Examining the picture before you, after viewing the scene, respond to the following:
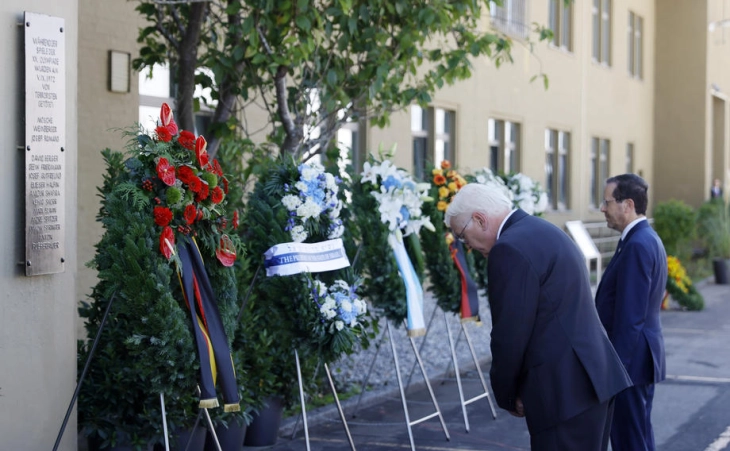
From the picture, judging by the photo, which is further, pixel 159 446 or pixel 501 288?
pixel 159 446

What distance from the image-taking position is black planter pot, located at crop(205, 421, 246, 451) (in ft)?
21.1

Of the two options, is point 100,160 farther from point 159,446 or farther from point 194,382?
point 194,382

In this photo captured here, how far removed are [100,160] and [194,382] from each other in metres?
5.05

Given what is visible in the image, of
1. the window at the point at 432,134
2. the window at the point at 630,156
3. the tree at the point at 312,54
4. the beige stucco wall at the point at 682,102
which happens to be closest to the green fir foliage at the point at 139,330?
the tree at the point at 312,54

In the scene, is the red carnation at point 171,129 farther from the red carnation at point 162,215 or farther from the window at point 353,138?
the window at point 353,138

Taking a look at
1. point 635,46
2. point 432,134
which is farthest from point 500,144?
point 635,46

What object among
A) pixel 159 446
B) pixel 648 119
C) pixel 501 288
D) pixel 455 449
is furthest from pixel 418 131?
pixel 648 119

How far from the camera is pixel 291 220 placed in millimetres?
6523

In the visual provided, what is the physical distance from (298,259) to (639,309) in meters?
2.15

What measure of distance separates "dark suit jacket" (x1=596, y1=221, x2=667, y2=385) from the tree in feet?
10.1

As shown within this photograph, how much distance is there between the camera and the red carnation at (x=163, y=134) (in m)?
5.12

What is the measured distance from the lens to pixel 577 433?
4.22 meters

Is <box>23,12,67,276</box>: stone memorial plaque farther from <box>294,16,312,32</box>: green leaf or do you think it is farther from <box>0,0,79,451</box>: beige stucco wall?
<box>294,16,312,32</box>: green leaf

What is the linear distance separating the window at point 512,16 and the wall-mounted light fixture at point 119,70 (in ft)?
34.1
